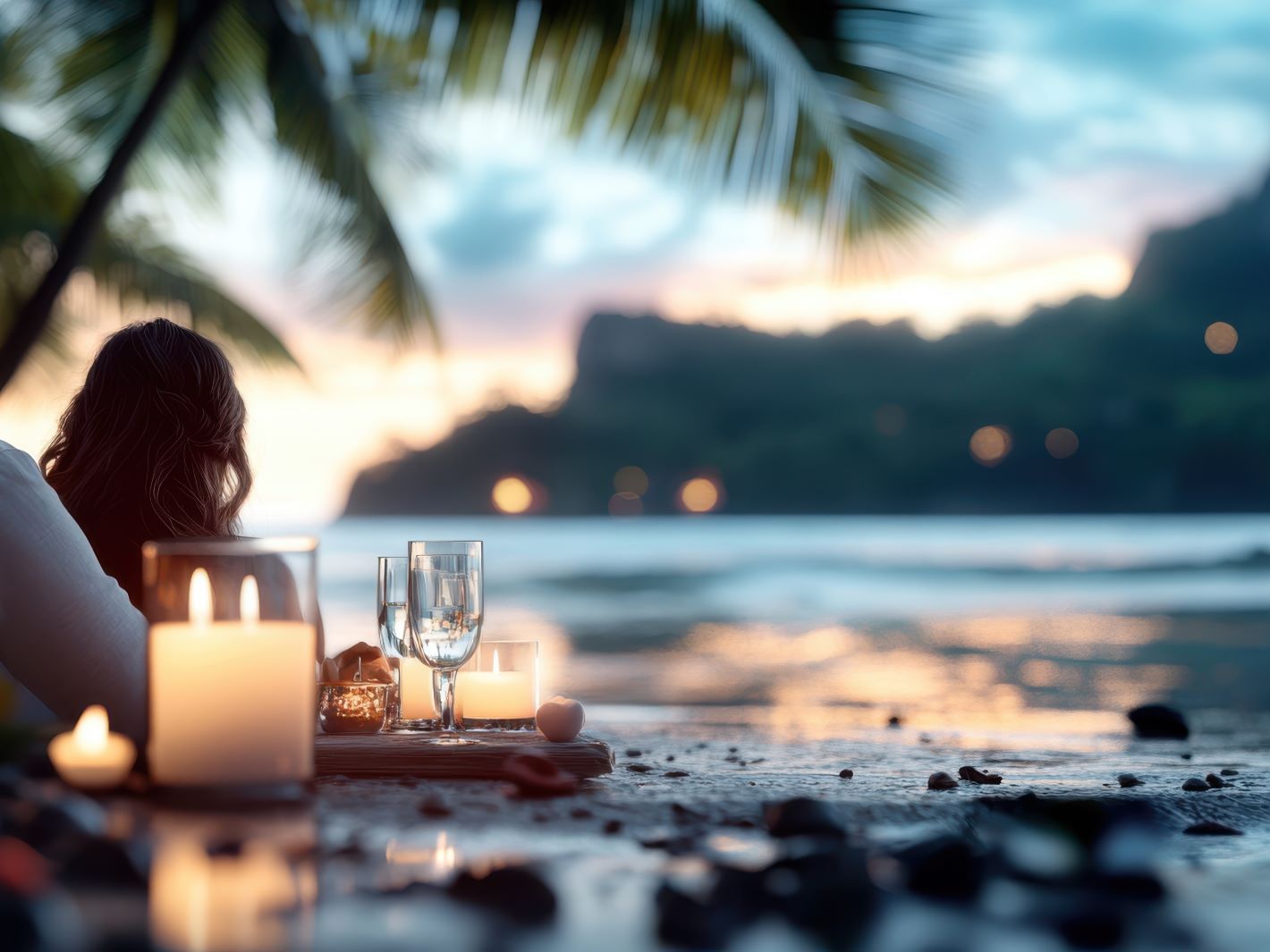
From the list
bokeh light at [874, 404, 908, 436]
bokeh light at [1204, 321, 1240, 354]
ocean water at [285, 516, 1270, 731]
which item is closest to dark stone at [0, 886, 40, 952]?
ocean water at [285, 516, 1270, 731]

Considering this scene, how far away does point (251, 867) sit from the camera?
0.82m

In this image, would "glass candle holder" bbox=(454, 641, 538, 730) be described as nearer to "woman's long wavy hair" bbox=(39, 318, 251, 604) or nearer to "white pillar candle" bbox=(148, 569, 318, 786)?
"woman's long wavy hair" bbox=(39, 318, 251, 604)

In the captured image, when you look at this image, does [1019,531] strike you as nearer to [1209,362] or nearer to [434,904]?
[1209,362]

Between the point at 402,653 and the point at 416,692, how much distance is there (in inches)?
7.2

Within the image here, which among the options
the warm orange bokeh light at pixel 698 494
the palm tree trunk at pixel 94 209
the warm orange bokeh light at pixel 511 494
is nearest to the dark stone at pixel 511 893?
the palm tree trunk at pixel 94 209

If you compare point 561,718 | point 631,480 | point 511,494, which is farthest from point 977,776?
point 631,480

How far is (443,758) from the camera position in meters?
1.40

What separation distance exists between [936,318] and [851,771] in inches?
1576

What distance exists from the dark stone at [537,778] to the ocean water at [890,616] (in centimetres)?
180

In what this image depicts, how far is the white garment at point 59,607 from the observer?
132 cm

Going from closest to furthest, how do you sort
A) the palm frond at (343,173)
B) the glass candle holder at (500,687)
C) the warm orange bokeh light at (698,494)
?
the glass candle holder at (500,687) < the palm frond at (343,173) < the warm orange bokeh light at (698,494)

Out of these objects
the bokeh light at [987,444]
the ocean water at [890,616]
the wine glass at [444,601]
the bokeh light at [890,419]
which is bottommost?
the ocean water at [890,616]

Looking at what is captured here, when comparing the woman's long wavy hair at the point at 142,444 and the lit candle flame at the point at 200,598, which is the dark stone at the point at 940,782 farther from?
the woman's long wavy hair at the point at 142,444

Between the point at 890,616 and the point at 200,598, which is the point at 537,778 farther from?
the point at 890,616
